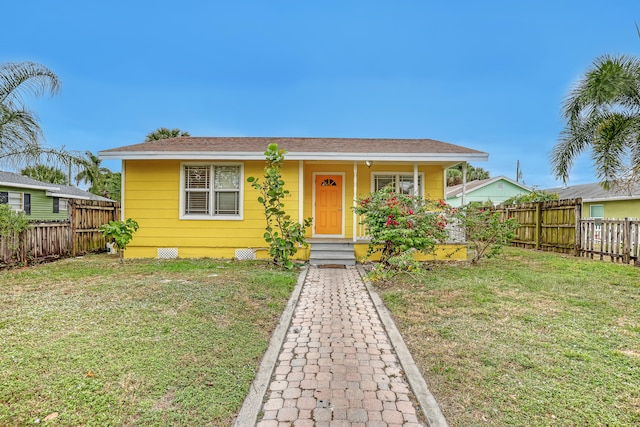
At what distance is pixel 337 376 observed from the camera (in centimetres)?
290

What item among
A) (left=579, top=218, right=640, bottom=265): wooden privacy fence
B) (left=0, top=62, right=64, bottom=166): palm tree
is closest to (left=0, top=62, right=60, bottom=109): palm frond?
(left=0, top=62, right=64, bottom=166): palm tree

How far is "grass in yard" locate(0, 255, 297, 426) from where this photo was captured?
7.51ft

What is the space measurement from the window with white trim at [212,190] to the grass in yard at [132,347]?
10.7ft

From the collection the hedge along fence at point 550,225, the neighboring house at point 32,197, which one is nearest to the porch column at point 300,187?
the hedge along fence at point 550,225

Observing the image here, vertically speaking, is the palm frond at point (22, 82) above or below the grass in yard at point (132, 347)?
above

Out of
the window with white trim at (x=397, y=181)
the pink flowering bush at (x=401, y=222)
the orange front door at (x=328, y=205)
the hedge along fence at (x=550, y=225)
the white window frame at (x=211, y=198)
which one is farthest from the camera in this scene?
the orange front door at (x=328, y=205)

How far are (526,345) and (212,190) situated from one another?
26.5 feet

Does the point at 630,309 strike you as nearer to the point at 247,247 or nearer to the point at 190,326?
the point at 190,326

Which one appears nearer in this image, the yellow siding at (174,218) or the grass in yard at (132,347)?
the grass in yard at (132,347)

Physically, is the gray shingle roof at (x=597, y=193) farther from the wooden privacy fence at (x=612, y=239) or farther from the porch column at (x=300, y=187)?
the porch column at (x=300, y=187)

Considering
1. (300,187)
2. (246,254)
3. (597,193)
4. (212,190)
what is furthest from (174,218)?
(597,193)

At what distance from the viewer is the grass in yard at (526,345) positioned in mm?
2361

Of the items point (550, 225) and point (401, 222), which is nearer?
point (401, 222)

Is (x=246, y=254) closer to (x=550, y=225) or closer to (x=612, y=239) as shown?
(x=612, y=239)
